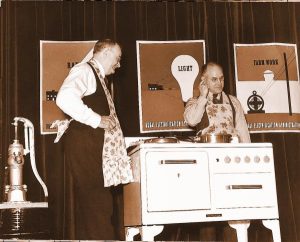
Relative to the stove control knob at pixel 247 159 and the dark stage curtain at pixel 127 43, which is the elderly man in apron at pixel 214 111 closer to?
the stove control knob at pixel 247 159

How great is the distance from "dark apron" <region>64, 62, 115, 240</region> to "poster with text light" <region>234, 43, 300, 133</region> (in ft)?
5.58

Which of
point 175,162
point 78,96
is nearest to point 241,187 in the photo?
point 175,162

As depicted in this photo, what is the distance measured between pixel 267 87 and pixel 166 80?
0.87 metres

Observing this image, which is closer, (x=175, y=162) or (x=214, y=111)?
(x=175, y=162)

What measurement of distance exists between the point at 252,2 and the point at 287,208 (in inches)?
70.4

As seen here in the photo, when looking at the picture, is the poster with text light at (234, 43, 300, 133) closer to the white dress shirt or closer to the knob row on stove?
the knob row on stove

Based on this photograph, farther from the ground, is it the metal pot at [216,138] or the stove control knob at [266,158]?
the metal pot at [216,138]

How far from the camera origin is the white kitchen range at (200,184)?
2646mm

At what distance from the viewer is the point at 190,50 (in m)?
4.06

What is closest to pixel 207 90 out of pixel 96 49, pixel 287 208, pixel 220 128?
pixel 220 128

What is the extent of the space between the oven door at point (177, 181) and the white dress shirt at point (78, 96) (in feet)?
1.29

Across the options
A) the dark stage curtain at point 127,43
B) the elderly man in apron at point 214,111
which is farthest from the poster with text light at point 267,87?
the elderly man in apron at point 214,111

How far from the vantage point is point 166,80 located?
4.00m

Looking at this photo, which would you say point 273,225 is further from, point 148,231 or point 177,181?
point 148,231
